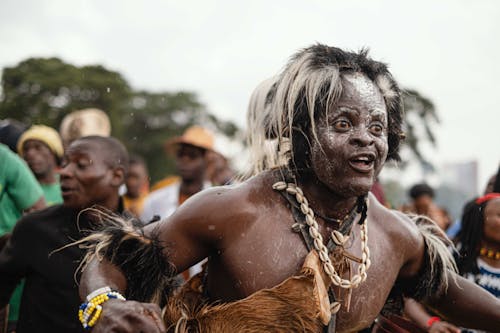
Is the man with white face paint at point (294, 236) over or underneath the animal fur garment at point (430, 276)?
over

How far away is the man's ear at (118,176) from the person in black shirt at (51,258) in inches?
5.6

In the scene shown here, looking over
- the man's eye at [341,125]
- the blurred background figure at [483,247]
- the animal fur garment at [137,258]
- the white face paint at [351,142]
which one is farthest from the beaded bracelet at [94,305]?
the blurred background figure at [483,247]

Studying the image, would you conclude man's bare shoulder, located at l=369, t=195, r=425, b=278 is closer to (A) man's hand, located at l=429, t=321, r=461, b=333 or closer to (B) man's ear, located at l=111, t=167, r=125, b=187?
(A) man's hand, located at l=429, t=321, r=461, b=333

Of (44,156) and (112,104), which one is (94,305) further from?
(112,104)

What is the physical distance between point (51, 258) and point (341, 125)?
1806mm

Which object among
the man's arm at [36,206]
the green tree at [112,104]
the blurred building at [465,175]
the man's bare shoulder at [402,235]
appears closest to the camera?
the man's bare shoulder at [402,235]

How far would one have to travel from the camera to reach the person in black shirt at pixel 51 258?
3.22m

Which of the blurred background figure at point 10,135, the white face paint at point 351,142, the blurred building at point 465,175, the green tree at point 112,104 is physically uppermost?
the white face paint at point 351,142

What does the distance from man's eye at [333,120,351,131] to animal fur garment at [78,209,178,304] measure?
791 mm

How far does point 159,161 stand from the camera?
56.7 m

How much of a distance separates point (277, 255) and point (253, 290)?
159mm

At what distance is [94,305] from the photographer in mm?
2041

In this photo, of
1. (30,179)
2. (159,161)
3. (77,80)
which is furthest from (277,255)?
(159,161)

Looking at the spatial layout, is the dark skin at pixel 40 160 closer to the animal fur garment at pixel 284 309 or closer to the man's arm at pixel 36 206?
the man's arm at pixel 36 206
